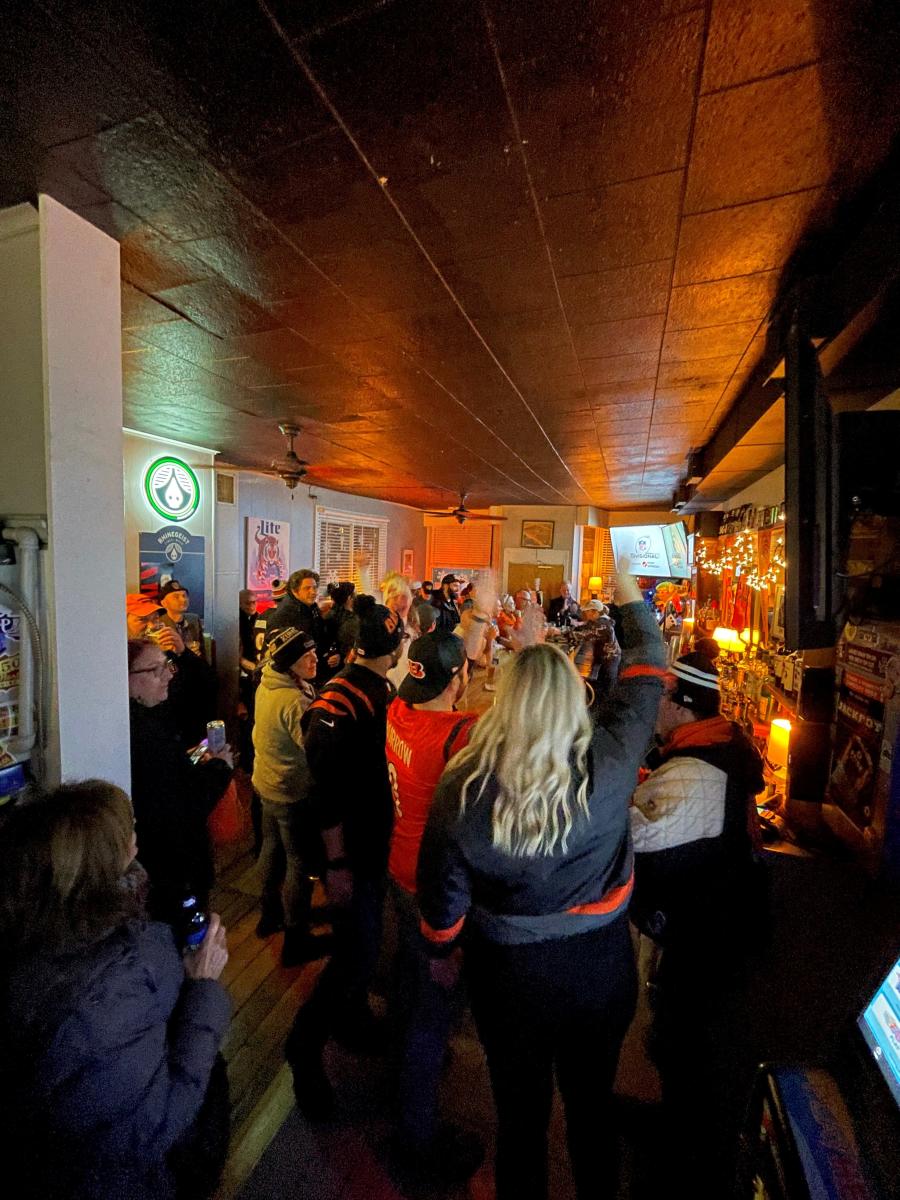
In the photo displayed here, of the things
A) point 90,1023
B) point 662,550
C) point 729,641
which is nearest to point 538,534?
point 662,550

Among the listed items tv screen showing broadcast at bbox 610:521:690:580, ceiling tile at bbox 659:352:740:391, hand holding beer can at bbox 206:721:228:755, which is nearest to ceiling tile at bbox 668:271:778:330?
ceiling tile at bbox 659:352:740:391

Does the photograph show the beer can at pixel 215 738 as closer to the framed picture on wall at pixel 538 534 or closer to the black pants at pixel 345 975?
the black pants at pixel 345 975

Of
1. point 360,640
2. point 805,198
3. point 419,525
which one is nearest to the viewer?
point 805,198

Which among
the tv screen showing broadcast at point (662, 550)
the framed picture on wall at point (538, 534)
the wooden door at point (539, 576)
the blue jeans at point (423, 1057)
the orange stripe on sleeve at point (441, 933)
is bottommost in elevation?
the blue jeans at point (423, 1057)

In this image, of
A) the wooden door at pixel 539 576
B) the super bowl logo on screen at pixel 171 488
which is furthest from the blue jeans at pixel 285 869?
the wooden door at pixel 539 576

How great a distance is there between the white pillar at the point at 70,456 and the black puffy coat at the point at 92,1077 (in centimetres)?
80

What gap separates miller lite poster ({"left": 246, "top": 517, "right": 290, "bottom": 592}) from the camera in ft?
22.9

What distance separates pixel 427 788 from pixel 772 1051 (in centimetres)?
168

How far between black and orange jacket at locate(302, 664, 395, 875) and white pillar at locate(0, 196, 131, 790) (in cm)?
72

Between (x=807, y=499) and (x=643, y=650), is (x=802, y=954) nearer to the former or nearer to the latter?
(x=643, y=650)

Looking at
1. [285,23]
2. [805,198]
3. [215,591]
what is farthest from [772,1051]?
[215,591]

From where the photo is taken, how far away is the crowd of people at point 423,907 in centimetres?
99

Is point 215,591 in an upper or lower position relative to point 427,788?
upper

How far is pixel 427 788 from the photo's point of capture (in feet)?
6.08
